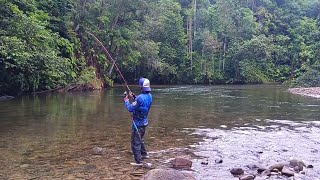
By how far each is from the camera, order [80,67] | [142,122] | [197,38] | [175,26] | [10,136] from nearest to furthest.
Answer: [142,122], [10,136], [80,67], [175,26], [197,38]

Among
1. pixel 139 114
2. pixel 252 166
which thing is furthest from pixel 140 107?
pixel 252 166

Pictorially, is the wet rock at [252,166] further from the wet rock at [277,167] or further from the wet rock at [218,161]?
the wet rock at [218,161]

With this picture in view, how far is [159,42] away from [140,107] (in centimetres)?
4799

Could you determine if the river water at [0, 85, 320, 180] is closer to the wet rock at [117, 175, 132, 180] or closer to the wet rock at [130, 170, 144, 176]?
the wet rock at [117, 175, 132, 180]

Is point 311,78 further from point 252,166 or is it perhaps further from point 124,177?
point 124,177

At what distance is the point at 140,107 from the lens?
8.34 m

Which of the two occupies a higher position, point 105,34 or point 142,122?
point 105,34

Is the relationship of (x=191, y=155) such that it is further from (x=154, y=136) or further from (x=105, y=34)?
(x=105, y=34)

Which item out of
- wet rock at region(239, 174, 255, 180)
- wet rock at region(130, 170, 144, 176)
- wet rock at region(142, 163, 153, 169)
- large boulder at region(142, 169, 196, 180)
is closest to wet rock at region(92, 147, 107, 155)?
wet rock at region(142, 163, 153, 169)

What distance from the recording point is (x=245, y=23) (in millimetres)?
65125

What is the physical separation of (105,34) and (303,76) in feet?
74.3

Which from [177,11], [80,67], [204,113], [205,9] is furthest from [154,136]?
[205,9]

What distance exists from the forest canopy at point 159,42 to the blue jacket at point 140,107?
1565cm

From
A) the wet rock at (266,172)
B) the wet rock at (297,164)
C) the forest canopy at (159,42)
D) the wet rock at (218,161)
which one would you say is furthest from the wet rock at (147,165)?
the forest canopy at (159,42)
